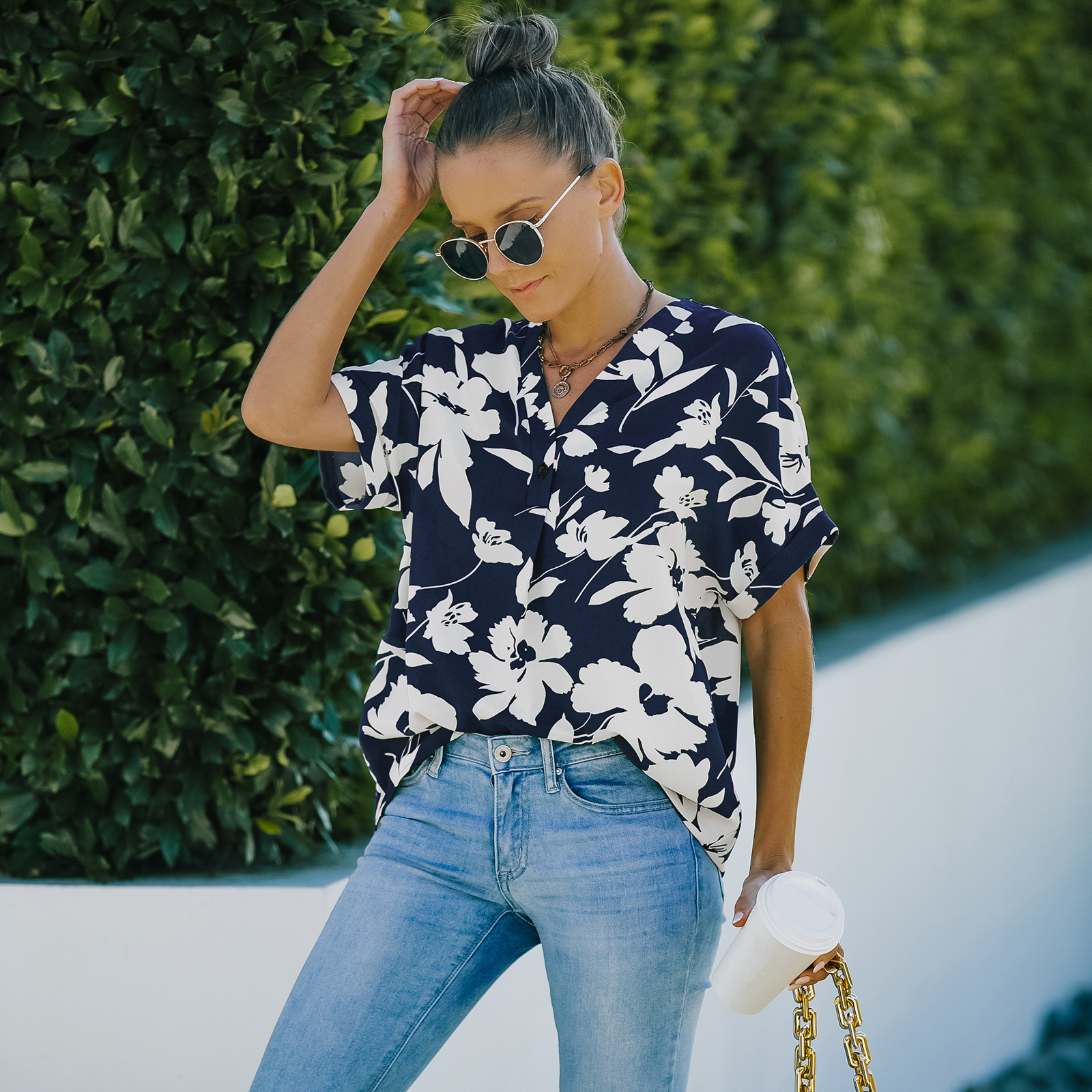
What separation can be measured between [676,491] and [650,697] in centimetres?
27

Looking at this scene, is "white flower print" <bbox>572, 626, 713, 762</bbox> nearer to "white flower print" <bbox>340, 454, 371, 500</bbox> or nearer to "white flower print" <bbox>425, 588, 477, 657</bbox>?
"white flower print" <bbox>425, 588, 477, 657</bbox>

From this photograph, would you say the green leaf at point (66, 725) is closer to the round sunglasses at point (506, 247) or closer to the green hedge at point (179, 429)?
the green hedge at point (179, 429)

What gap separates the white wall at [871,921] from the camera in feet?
8.20

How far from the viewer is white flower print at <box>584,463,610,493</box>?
1.66m

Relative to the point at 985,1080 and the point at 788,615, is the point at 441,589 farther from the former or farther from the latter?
the point at 985,1080

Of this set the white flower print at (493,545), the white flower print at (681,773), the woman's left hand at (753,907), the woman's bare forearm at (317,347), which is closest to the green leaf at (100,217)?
the woman's bare forearm at (317,347)

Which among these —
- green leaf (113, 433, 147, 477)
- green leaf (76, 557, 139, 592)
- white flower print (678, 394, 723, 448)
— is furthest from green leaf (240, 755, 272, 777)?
white flower print (678, 394, 723, 448)

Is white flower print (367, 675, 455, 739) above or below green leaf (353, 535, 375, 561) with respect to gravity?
above

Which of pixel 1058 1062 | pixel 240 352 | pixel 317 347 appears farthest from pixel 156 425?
pixel 1058 1062

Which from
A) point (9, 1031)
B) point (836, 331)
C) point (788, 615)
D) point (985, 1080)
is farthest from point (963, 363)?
point (9, 1031)

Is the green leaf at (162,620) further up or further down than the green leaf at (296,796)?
further up

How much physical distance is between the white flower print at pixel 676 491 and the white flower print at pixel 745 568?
3.6 inches

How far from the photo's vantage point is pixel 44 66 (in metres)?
2.41

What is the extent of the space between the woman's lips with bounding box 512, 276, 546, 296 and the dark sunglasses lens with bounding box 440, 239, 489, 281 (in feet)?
0.17
